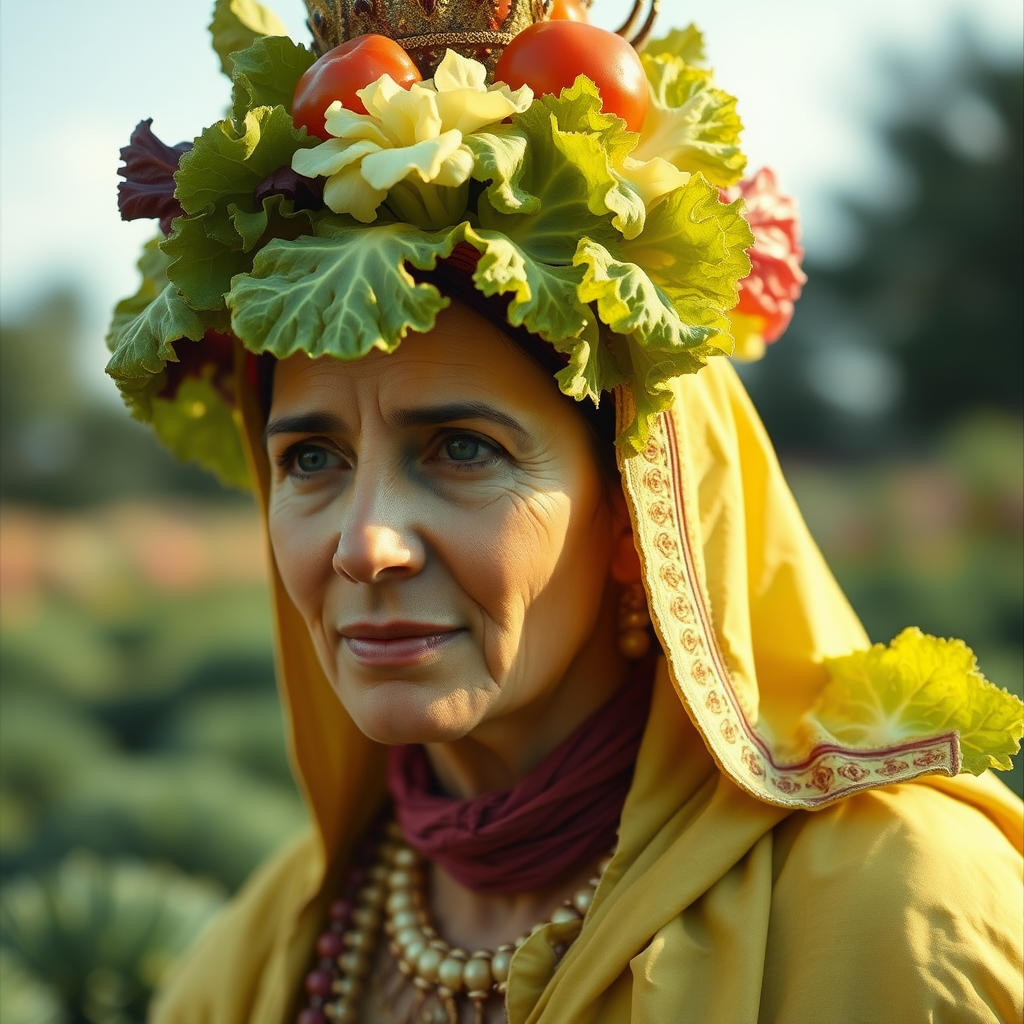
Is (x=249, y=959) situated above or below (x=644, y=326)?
below

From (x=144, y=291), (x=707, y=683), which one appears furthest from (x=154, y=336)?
(x=707, y=683)

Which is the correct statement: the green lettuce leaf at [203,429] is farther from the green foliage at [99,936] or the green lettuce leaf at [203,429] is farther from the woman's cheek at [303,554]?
the green foliage at [99,936]

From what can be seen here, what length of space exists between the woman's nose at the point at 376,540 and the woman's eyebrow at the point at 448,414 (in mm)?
108

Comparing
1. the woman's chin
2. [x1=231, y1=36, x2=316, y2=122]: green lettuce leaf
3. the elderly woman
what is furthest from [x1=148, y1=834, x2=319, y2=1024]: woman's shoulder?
[x1=231, y1=36, x2=316, y2=122]: green lettuce leaf

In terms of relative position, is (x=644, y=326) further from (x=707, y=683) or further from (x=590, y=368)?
(x=707, y=683)

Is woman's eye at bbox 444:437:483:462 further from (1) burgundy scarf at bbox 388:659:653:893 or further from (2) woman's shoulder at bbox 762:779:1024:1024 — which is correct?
(2) woman's shoulder at bbox 762:779:1024:1024

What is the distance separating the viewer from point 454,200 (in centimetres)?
188

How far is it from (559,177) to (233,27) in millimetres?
782

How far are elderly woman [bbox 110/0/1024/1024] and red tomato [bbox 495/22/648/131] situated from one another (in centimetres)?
1

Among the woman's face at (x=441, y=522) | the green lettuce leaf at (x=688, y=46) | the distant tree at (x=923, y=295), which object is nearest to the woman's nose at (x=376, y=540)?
the woman's face at (x=441, y=522)

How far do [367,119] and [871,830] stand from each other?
124cm

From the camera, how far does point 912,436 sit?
37.7 feet

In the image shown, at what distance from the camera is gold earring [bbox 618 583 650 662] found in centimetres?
220

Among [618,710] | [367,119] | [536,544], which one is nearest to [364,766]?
[618,710]
